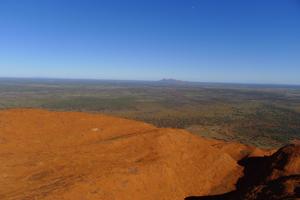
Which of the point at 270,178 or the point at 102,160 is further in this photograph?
the point at 270,178

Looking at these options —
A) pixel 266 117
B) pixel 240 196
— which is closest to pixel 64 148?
pixel 240 196

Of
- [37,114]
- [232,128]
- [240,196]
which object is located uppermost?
[37,114]

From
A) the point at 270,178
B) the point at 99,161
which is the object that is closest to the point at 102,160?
the point at 99,161

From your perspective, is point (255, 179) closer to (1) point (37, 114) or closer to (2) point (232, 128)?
(1) point (37, 114)

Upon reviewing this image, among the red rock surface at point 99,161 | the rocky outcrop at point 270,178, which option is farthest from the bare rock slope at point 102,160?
the rocky outcrop at point 270,178

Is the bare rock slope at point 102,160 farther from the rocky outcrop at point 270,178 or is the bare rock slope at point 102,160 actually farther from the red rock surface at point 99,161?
the rocky outcrop at point 270,178

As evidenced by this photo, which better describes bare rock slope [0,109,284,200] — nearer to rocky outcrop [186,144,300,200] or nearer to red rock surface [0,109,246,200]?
red rock surface [0,109,246,200]

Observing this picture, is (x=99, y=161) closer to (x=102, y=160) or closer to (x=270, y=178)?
(x=102, y=160)

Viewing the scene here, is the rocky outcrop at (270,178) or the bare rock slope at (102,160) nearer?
the rocky outcrop at (270,178)
